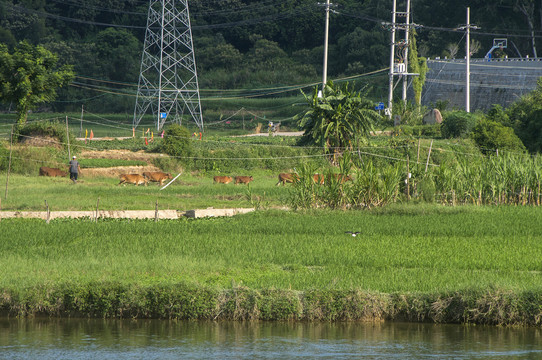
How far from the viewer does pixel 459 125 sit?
39125mm

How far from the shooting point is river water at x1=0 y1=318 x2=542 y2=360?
33.7 feet

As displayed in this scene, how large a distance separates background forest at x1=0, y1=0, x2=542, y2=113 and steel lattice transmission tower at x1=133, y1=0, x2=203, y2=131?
6.27 ft

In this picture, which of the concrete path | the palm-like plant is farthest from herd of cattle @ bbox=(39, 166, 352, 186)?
the concrete path

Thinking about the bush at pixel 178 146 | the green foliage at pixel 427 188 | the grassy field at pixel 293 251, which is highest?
the bush at pixel 178 146

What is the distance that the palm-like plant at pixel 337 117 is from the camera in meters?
29.8

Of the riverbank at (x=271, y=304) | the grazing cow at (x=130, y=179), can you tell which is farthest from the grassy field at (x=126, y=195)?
the riverbank at (x=271, y=304)

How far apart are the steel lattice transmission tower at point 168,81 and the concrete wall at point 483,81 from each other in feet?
58.0

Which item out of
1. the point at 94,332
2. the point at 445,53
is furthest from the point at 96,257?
the point at 445,53

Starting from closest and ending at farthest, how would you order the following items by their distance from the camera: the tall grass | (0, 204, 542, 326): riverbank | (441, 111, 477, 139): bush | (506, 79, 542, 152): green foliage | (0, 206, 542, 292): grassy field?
(0, 204, 542, 326): riverbank → (0, 206, 542, 292): grassy field → the tall grass → (506, 79, 542, 152): green foliage → (441, 111, 477, 139): bush

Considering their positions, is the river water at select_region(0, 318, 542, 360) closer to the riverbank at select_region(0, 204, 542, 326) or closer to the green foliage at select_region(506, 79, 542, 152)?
the riverbank at select_region(0, 204, 542, 326)

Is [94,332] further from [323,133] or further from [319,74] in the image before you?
[319,74]

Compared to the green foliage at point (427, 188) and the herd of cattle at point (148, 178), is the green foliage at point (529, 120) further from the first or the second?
the green foliage at point (427, 188)

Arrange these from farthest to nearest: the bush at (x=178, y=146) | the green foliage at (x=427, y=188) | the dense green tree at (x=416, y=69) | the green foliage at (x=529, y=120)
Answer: the dense green tree at (x=416, y=69)
the green foliage at (x=529, y=120)
the bush at (x=178, y=146)
the green foliage at (x=427, y=188)

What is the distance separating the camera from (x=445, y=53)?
6600 cm
